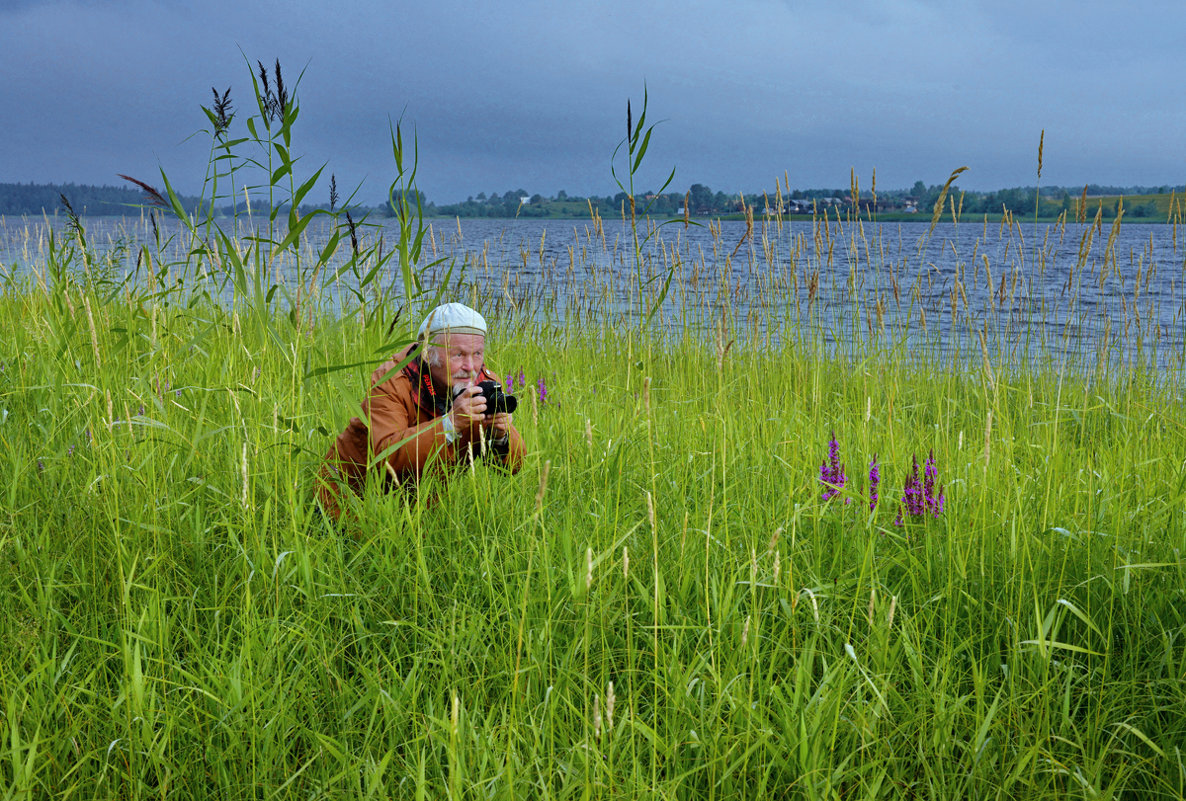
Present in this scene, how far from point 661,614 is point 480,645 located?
1.37ft

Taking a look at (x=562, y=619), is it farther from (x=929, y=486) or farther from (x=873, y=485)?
(x=929, y=486)

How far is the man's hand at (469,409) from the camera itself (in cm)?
223

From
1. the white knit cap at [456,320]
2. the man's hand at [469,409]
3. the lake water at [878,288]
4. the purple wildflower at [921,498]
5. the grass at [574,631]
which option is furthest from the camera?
the lake water at [878,288]

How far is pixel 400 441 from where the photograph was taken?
2.23 meters

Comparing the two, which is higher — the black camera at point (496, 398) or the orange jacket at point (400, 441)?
the black camera at point (496, 398)

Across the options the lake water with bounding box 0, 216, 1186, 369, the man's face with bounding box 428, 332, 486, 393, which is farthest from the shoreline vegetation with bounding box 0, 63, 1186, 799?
the lake water with bounding box 0, 216, 1186, 369

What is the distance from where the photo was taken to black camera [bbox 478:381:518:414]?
228cm

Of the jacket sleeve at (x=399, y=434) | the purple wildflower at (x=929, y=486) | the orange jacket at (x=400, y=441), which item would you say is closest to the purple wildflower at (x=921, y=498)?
the purple wildflower at (x=929, y=486)

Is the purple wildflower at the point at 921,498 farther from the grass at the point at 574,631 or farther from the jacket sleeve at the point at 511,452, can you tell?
the jacket sleeve at the point at 511,452

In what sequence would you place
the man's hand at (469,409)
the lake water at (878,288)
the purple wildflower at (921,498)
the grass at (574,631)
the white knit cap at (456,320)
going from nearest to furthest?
the grass at (574,631)
the purple wildflower at (921,498)
the man's hand at (469,409)
the white knit cap at (456,320)
the lake water at (878,288)

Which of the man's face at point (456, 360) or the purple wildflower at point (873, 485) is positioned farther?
the man's face at point (456, 360)

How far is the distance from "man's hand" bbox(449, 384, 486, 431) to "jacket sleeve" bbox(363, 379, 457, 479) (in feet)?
0.21

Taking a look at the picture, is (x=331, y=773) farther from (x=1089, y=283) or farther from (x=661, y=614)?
(x=1089, y=283)

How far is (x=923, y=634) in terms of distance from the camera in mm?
1645
